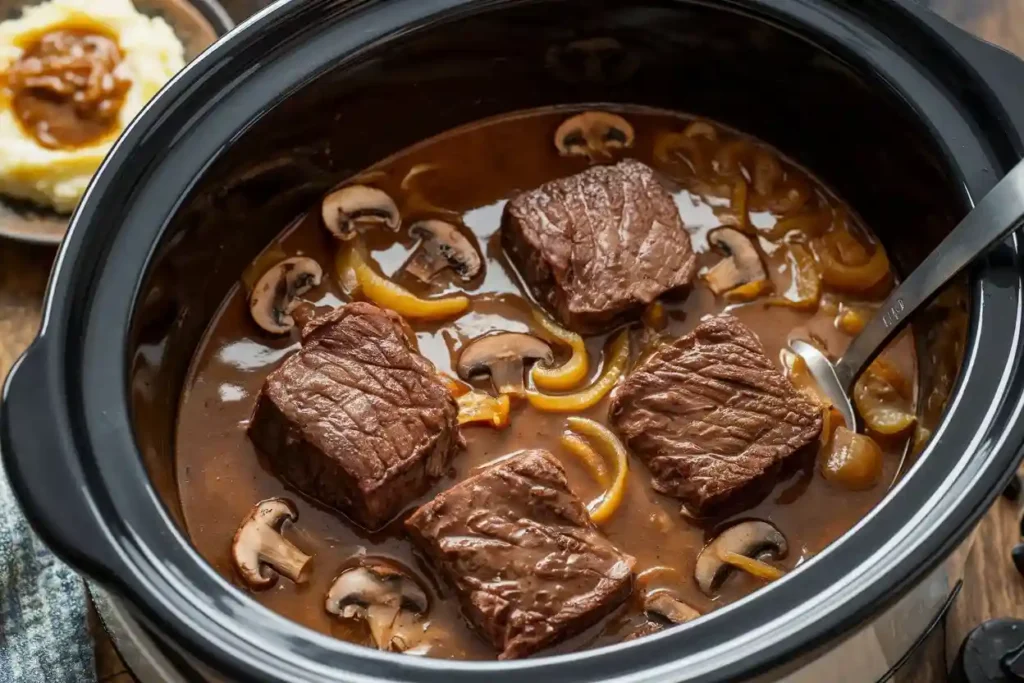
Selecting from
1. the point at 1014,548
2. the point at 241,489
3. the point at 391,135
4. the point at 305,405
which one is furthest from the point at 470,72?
the point at 1014,548

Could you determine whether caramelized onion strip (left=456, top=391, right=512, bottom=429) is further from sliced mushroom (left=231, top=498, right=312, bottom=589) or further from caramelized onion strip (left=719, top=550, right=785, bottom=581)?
caramelized onion strip (left=719, top=550, right=785, bottom=581)

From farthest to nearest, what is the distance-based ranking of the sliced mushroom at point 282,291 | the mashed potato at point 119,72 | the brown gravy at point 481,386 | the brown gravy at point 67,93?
the brown gravy at point 67,93, the mashed potato at point 119,72, the sliced mushroom at point 282,291, the brown gravy at point 481,386

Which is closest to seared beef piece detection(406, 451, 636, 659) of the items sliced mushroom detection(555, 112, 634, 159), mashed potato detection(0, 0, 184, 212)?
sliced mushroom detection(555, 112, 634, 159)

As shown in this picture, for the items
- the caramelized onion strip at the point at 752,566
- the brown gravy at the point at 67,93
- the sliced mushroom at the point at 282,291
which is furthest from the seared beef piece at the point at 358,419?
the brown gravy at the point at 67,93

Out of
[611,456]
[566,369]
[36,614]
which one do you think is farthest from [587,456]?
[36,614]

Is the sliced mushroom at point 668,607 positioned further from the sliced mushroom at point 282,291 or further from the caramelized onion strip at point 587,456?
the sliced mushroom at point 282,291

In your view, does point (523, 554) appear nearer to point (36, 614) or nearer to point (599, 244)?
point (599, 244)
